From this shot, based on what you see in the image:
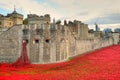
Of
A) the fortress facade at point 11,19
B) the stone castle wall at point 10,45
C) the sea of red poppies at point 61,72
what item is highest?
the fortress facade at point 11,19

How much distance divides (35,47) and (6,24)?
3828cm

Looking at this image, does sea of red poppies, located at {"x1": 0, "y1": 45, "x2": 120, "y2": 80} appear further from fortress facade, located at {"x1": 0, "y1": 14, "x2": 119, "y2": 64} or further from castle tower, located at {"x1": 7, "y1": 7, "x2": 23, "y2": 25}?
castle tower, located at {"x1": 7, "y1": 7, "x2": 23, "y2": 25}

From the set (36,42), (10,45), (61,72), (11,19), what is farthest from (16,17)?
(61,72)

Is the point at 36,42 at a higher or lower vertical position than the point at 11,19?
lower

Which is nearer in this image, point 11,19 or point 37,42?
point 37,42

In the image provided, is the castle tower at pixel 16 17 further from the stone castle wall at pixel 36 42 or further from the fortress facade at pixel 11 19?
the stone castle wall at pixel 36 42

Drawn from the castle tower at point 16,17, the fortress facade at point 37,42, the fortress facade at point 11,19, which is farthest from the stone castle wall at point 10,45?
the castle tower at point 16,17

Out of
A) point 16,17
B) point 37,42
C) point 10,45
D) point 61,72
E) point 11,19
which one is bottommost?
point 61,72

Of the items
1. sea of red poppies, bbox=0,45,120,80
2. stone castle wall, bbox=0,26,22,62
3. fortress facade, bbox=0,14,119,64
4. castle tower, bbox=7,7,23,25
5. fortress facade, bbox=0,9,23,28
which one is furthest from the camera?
castle tower, bbox=7,7,23,25

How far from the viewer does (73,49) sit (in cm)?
4138

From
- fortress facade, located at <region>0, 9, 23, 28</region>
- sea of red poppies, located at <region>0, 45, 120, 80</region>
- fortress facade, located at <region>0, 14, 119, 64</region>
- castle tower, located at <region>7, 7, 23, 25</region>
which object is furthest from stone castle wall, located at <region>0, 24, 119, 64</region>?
castle tower, located at <region>7, 7, 23, 25</region>

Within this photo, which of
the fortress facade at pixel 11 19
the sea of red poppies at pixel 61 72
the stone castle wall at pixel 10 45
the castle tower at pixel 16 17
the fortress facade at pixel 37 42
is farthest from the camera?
the castle tower at pixel 16 17

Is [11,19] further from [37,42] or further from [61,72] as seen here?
[61,72]

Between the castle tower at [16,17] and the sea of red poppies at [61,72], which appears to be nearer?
the sea of red poppies at [61,72]
